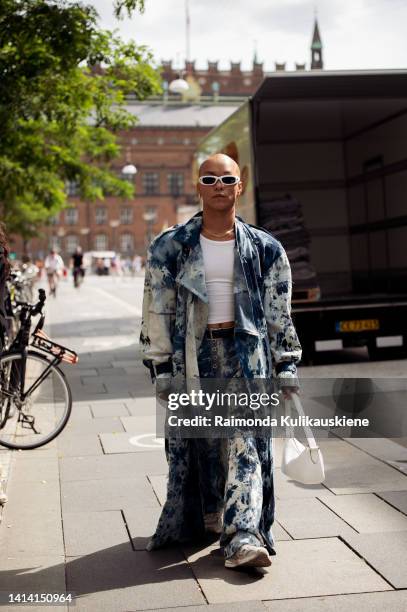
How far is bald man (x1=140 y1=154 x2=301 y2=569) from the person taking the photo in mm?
4223

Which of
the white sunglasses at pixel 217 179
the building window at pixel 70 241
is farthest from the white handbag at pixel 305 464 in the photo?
the building window at pixel 70 241

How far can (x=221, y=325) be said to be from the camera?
14.1 ft

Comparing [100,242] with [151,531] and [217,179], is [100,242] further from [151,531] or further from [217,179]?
[217,179]

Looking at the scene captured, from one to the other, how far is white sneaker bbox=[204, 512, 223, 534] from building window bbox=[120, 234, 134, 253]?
350 feet

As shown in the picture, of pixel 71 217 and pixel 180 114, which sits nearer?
pixel 71 217

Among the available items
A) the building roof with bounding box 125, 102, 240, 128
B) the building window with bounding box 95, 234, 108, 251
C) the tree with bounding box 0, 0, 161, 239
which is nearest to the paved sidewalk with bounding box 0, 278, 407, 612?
the tree with bounding box 0, 0, 161, 239

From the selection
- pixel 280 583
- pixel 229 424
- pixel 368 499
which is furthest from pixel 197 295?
pixel 368 499

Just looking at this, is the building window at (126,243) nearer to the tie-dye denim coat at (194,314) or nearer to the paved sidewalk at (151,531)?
the paved sidewalk at (151,531)

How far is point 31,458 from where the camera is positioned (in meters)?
6.71

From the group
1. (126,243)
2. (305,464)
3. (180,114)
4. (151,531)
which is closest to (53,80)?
(151,531)

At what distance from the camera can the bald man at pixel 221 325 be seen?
4.22m

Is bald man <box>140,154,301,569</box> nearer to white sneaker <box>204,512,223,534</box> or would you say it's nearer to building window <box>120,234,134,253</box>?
white sneaker <box>204,512,223,534</box>

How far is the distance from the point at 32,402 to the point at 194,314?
3.11m

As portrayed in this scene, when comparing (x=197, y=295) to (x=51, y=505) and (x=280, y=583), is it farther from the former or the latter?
(x=51, y=505)
